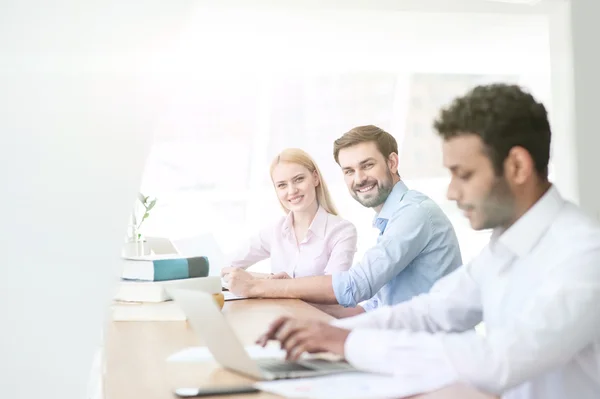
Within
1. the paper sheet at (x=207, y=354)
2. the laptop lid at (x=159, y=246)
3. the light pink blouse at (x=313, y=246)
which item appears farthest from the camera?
the light pink blouse at (x=313, y=246)

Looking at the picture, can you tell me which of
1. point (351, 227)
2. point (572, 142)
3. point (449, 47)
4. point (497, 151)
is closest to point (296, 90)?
point (449, 47)

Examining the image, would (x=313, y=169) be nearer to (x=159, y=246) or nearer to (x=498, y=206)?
(x=159, y=246)

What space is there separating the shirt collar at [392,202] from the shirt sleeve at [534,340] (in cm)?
101

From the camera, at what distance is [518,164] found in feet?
2.89

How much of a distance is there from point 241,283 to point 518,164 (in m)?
1.01

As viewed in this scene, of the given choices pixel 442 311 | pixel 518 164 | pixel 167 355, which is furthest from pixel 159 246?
pixel 518 164

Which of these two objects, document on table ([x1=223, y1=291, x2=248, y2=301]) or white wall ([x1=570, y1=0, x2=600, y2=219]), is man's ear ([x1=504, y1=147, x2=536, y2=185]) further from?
document on table ([x1=223, y1=291, x2=248, y2=301])

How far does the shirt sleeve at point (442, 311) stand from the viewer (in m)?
1.07

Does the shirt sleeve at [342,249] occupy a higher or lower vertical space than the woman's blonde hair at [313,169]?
lower

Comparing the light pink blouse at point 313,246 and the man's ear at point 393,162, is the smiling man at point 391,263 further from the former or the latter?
the light pink blouse at point 313,246

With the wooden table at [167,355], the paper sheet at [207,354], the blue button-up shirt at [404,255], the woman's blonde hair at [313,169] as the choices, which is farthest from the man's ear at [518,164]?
the woman's blonde hair at [313,169]

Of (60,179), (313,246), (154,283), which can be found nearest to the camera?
(154,283)

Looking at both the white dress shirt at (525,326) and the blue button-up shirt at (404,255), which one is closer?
the white dress shirt at (525,326)

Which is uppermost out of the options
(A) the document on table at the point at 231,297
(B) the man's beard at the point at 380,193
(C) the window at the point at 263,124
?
(C) the window at the point at 263,124
